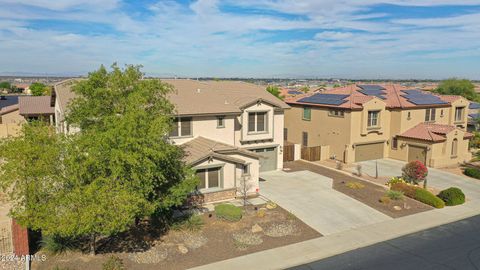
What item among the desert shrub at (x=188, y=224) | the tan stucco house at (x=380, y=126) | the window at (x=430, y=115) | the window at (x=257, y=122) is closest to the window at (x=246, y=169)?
the desert shrub at (x=188, y=224)

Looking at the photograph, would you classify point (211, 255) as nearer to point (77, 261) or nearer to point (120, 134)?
point (77, 261)

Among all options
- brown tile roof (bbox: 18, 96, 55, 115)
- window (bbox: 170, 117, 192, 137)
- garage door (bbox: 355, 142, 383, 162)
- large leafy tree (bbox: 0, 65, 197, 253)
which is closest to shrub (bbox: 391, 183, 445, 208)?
garage door (bbox: 355, 142, 383, 162)

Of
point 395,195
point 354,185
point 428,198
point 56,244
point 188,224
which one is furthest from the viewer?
point 354,185

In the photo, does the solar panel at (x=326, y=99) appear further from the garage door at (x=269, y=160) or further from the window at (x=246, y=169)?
the window at (x=246, y=169)

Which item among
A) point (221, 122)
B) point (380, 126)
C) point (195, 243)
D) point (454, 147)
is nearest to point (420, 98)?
point (454, 147)

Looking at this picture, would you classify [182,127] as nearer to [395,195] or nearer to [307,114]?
[395,195]

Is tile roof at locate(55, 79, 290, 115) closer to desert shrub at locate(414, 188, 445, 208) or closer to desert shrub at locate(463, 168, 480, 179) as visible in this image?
desert shrub at locate(414, 188, 445, 208)

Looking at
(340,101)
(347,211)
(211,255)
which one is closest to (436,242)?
(347,211)
